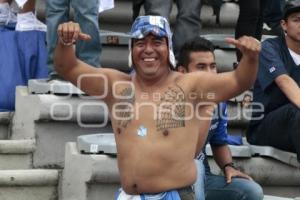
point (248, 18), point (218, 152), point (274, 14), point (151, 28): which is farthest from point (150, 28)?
point (274, 14)

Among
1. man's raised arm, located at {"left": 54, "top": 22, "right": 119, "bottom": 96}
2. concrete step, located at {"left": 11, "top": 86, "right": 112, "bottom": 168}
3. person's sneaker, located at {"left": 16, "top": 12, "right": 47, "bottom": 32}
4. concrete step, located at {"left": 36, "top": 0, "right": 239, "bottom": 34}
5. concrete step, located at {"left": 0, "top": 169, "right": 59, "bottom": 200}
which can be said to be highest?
man's raised arm, located at {"left": 54, "top": 22, "right": 119, "bottom": 96}

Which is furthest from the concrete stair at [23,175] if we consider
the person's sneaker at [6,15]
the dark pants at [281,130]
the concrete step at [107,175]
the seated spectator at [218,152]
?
the dark pants at [281,130]

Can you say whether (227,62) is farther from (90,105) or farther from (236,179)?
(236,179)

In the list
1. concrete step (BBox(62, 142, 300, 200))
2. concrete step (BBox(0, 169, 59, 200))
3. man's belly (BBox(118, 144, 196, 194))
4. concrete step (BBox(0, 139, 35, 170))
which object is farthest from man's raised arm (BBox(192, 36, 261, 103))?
concrete step (BBox(0, 139, 35, 170))

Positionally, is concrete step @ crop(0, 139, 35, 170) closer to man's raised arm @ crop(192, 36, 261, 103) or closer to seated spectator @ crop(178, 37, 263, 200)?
seated spectator @ crop(178, 37, 263, 200)

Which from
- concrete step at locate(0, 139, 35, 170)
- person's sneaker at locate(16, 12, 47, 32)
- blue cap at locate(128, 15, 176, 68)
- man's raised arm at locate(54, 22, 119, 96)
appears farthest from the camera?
person's sneaker at locate(16, 12, 47, 32)

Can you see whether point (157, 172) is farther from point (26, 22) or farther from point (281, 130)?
point (26, 22)

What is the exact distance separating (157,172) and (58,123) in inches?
64.4

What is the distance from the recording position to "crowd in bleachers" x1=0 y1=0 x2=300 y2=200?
486 cm

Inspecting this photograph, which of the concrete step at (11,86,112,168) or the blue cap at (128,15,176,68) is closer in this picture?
the blue cap at (128,15,176,68)

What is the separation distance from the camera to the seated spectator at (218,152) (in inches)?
182

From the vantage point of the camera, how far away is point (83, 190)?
496 centimetres

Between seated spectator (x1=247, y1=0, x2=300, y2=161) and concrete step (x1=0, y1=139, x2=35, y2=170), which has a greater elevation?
seated spectator (x1=247, y1=0, x2=300, y2=161)

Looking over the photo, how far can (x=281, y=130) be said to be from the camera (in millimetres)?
5270
